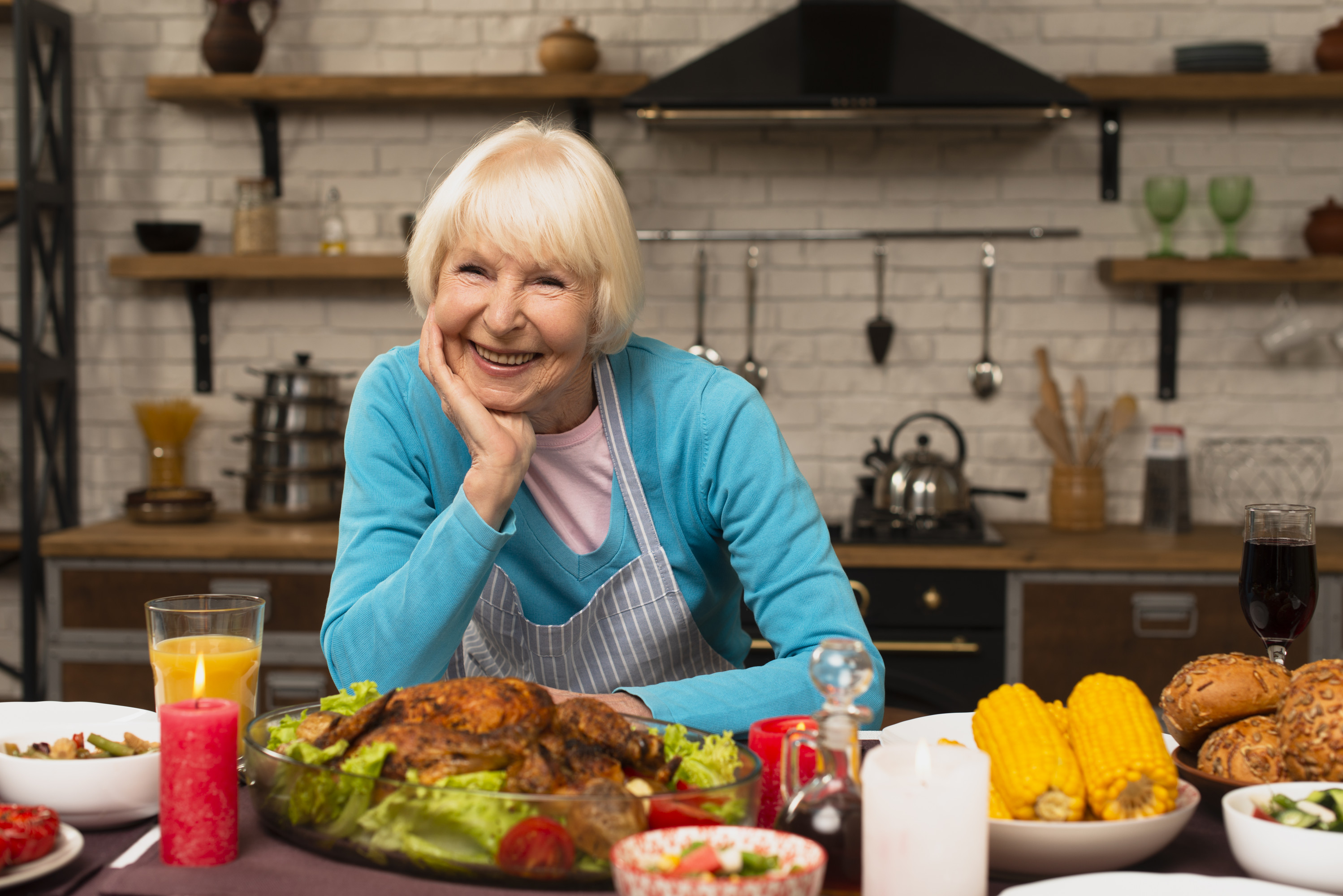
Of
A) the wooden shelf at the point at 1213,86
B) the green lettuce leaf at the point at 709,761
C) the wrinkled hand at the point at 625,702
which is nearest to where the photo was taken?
the green lettuce leaf at the point at 709,761

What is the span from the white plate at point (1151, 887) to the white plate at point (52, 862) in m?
0.63

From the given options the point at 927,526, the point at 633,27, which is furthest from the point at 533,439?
the point at 633,27

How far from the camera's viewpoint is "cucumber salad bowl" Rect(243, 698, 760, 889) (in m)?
0.77

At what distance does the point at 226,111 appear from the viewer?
3.41 meters

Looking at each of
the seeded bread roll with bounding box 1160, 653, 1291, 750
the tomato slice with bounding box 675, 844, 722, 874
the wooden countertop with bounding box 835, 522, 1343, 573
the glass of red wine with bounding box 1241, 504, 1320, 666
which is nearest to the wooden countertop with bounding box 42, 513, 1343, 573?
the wooden countertop with bounding box 835, 522, 1343, 573

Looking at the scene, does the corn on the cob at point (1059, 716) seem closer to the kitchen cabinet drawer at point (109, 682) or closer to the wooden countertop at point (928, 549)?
the wooden countertop at point (928, 549)

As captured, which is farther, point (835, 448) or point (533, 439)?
point (835, 448)

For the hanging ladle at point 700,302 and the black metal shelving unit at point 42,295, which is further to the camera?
the hanging ladle at point 700,302

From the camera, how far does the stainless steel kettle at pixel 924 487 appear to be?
9.39 feet

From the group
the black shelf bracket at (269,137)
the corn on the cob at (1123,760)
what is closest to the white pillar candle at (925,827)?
the corn on the cob at (1123,760)

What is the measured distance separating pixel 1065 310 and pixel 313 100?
6.96 ft

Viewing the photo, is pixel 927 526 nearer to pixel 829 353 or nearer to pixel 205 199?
pixel 829 353

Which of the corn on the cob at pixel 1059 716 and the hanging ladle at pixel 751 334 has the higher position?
the hanging ladle at pixel 751 334

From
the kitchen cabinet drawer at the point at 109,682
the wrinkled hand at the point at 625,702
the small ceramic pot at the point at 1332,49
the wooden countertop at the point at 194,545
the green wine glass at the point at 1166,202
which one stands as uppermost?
the small ceramic pot at the point at 1332,49
